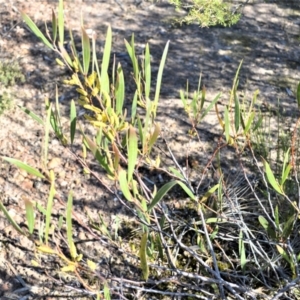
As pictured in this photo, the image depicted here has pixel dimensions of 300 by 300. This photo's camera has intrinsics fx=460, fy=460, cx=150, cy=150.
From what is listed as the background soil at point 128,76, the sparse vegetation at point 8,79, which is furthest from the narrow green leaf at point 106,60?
the sparse vegetation at point 8,79

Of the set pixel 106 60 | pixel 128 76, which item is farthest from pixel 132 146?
pixel 128 76

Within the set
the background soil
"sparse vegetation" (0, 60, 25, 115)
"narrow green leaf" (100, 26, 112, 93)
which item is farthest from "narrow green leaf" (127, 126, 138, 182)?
"sparse vegetation" (0, 60, 25, 115)

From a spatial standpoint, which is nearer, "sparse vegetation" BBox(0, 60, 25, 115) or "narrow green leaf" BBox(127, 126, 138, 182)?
"narrow green leaf" BBox(127, 126, 138, 182)

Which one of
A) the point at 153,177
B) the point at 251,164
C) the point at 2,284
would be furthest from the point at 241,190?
the point at 2,284

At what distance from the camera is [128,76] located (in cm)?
274

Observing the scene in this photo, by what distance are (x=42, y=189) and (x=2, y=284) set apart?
48 cm

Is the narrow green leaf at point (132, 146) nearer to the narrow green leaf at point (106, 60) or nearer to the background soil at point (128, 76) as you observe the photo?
the narrow green leaf at point (106, 60)

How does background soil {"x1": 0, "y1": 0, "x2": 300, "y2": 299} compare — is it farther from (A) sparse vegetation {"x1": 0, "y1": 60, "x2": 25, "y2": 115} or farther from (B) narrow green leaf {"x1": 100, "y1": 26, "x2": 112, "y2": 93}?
(B) narrow green leaf {"x1": 100, "y1": 26, "x2": 112, "y2": 93}

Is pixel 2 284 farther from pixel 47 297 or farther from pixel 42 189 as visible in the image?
pixel 42 189

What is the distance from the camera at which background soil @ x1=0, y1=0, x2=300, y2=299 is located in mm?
1912

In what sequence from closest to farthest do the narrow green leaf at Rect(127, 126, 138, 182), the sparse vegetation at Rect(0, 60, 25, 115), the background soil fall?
the narrow green leaf at Rect(127, 126, 138, 182)
the background soil
the sparse vegetation at Rect(0, 60, 25, 115)

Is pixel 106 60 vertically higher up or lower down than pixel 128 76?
higher up

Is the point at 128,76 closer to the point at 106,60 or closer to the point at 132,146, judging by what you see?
the point at 106,60

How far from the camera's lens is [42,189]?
2113mm
